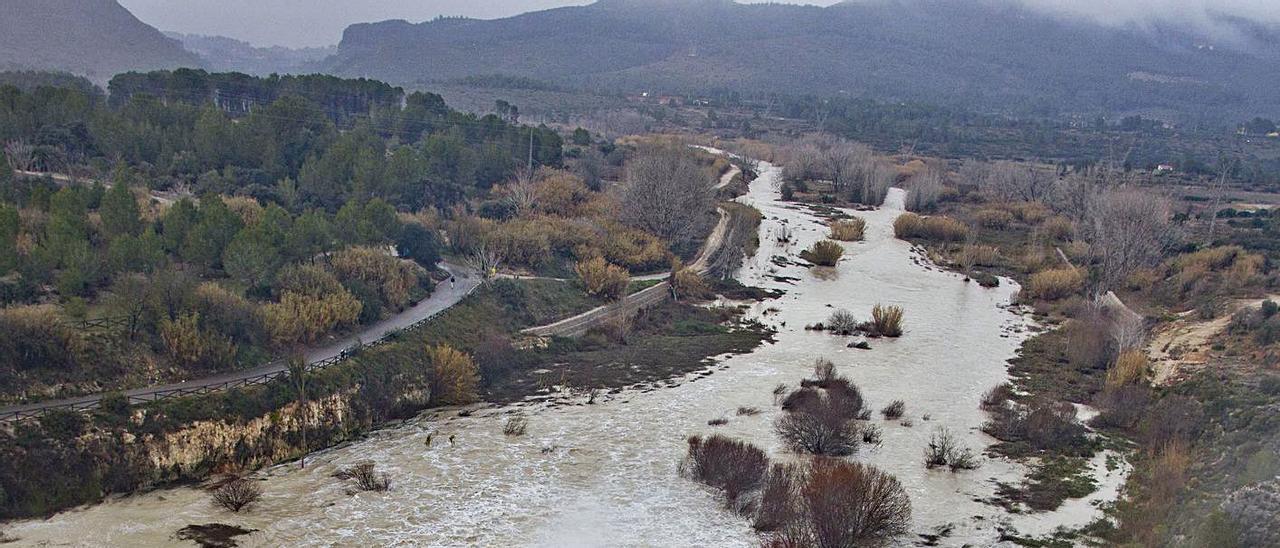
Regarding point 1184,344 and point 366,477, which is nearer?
point 366,477

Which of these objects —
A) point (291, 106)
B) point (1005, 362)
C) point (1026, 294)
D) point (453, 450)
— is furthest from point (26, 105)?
point (1026, 294)

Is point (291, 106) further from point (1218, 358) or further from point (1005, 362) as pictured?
point (1218, 358)

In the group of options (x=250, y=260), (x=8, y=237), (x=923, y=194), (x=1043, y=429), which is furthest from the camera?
(x=923, y=194)

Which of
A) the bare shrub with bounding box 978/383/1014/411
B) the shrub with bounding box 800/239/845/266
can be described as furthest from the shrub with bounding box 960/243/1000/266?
the bare shrub with bounding box 978/383/1014/411

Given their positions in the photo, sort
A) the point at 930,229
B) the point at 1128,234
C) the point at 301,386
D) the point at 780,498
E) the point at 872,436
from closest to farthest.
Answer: the point at 780,498
the point at 301,386
the point at 872,436
the point at 1128,234
the point at 930,229

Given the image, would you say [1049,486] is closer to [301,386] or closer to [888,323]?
[888,323]

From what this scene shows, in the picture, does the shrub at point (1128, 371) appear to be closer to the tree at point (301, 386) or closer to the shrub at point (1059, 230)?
the tree at point (301, 386)

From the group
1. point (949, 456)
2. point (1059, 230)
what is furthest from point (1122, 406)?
point (1059, 230)

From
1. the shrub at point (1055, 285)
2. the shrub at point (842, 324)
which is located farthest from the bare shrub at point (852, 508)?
the shrub at point (1055, 285)
